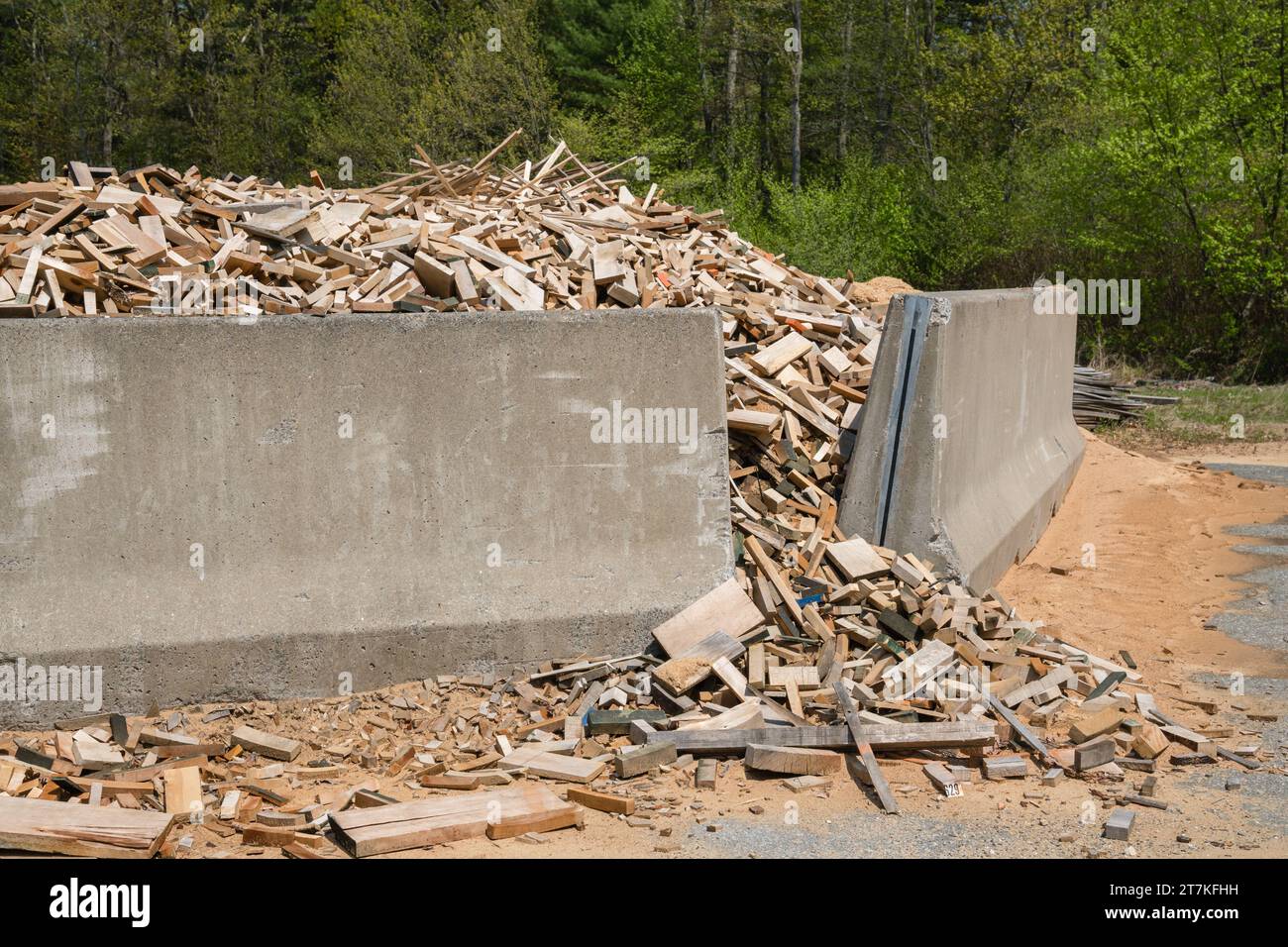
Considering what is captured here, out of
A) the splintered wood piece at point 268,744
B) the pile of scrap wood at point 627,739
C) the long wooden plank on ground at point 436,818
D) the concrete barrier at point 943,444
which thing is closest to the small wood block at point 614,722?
the pile of scrap wood at point 627,739

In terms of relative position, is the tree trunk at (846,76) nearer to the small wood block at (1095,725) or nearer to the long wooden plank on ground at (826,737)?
the small wood block at (1095,725)

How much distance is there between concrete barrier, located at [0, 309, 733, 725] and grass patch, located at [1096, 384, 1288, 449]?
35.6ft

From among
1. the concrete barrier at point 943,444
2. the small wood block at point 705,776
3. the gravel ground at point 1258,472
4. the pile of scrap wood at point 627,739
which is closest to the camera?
the pile of scrap wood at point 627,739

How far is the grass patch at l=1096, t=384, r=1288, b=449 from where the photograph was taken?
603 inches

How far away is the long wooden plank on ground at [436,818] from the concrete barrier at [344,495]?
1.19m

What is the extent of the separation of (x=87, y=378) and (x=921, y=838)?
4258 millimetres

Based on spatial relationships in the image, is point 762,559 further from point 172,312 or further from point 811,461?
point 172,312

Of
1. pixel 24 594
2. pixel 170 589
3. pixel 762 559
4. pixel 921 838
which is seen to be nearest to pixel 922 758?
pixel 921 838

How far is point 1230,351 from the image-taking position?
23.1m

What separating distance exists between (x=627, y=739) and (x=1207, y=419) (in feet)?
46.6

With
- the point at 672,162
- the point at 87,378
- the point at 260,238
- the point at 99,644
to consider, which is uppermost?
the point at 672,162

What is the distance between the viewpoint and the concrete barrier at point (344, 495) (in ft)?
17.7

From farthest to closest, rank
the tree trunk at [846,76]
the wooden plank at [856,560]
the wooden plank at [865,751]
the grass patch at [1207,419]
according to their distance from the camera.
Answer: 1. the tree trunk at [846,76]
2. the grass patch at [1207,419]
3. the wooden plank at [856,560]
4. the wooden plank at [865,751]

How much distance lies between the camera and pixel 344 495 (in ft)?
18.5
